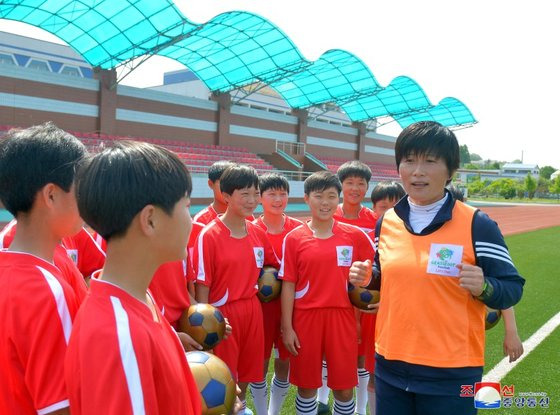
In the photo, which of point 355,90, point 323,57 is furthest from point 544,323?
point 355,90

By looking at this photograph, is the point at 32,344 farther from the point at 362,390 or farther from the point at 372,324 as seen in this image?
the point at 362,390

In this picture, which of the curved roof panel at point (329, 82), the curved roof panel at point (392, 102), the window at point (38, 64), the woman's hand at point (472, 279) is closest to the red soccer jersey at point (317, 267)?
the woman's hand at point (472, 279)

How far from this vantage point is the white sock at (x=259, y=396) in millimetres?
3662

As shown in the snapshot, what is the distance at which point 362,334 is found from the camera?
3.89 m

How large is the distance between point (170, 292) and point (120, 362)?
2048 millimetres

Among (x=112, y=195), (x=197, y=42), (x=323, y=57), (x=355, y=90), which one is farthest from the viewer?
(x=355, y=90)

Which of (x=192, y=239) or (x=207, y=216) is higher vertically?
(x=207, y=216)

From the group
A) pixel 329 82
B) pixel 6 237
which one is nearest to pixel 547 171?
pixel 329 82

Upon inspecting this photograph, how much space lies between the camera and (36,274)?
1.43m

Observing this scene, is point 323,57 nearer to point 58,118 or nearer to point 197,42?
Answer: point 197,42

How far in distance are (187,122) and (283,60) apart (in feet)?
23.0

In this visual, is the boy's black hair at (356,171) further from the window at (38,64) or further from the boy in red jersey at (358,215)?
the window at (38,64)

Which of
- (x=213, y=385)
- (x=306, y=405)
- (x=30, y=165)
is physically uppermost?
(x=30, y=165)

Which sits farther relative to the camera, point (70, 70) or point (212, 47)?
point (70, 70)
